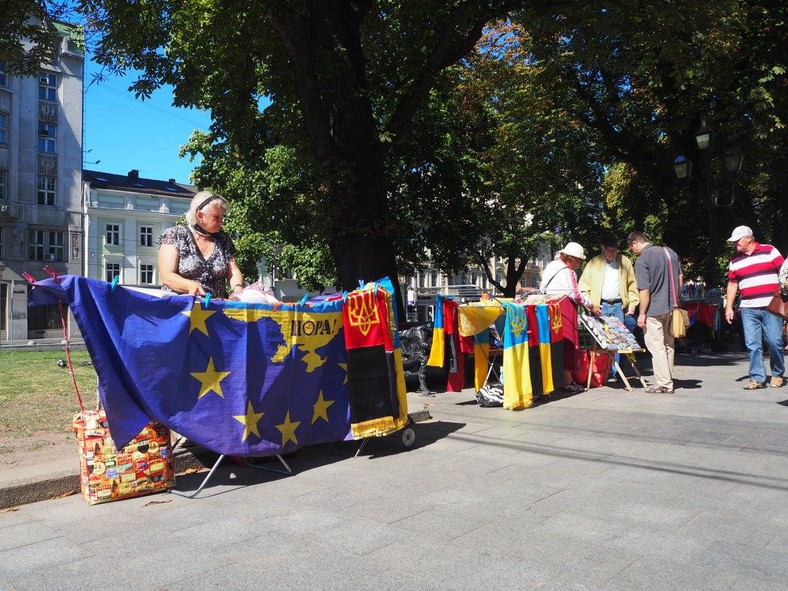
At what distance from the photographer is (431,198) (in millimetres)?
21891

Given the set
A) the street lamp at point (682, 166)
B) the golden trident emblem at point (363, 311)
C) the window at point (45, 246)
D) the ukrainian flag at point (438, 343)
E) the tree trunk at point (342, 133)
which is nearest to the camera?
the golden trident emblem at point (363, 311)

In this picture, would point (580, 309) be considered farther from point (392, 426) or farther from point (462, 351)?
point (392, 426)

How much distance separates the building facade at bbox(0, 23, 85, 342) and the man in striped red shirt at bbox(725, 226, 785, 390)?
4825 centimetres

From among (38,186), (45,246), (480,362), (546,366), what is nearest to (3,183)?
(38,186)

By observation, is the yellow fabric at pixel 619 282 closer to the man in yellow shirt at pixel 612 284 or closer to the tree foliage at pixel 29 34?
the man in yellow shirt at pixel 612 284

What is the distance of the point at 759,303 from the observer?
29.8 ft

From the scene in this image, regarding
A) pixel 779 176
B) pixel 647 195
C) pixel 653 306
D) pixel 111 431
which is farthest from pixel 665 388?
pixel 647 195

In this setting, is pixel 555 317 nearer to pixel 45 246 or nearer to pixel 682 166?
pixel 682 166

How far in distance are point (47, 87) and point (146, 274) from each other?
17333 millimetres

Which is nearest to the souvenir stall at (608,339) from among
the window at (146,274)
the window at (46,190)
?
the window at (46,190)

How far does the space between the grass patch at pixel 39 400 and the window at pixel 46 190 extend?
41.4 meters

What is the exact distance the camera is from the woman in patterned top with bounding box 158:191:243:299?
518 cm

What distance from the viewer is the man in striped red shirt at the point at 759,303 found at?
29.5 feet

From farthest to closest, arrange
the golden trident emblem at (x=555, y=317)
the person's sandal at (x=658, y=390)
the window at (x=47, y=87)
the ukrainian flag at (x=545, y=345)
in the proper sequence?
the window at (x=47, y=87)
the person's sandal at (x=658, y=390)
the golden trident emblem at (x=555, y=317)
the ukrainian flag at (x=545, y=345)
